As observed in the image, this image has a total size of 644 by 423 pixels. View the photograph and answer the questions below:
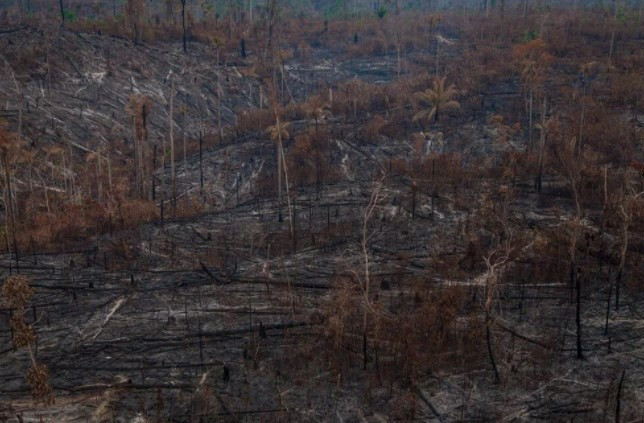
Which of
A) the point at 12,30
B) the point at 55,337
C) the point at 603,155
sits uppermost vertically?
the point at 12,30

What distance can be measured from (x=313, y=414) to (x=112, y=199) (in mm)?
16387

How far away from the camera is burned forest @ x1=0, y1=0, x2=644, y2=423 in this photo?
12.5 meters

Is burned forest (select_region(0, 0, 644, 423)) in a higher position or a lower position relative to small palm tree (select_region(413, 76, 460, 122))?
lower

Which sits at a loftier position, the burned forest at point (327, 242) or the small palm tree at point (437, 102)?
the small palm tree at point (437, 102)

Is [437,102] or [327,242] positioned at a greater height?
[437,102]

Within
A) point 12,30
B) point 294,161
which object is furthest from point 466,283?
point 12,30

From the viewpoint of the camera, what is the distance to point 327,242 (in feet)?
70.4

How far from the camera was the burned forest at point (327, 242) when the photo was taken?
40.9 feet

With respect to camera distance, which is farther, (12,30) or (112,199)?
(12,30)

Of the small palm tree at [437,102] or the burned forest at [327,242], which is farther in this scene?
the small palm tree at [437,102]

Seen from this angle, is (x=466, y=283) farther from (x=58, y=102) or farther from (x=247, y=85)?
(x=247, y=85)

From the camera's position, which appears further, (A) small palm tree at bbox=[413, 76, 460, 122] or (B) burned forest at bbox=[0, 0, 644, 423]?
(A) small palm tree at bbox=[413, 76, 460, 122]

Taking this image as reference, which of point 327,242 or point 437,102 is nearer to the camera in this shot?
point 327,242

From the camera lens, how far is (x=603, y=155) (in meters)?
27.8
